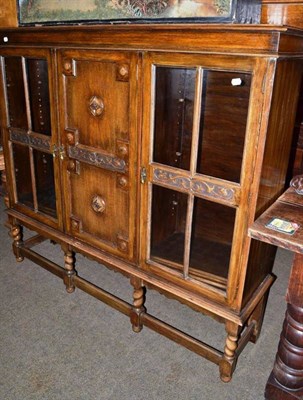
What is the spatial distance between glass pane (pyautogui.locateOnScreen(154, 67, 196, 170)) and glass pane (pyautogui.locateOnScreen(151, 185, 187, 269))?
0.15 m


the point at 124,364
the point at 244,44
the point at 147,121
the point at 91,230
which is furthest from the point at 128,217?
the point at 244,44

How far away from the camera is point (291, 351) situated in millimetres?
1436

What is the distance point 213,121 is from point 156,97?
30cm

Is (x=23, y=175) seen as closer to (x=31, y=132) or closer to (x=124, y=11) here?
(x=31, y=132)

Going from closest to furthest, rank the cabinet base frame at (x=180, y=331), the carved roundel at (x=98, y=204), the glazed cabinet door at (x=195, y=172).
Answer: the glazed cabinet door at (x=195, y=172) < the cabinet base frame at (x=180, y=331) < the carved roundel at (x=98, y=204)

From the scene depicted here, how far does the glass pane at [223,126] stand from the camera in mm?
1475

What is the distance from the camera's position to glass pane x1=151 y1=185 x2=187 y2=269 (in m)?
1.63

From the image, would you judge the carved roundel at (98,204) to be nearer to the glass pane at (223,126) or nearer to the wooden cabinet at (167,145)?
the wooden cabinet at (167,145)

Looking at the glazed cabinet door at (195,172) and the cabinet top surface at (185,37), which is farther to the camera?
the glazed cabinet door at (195,172)

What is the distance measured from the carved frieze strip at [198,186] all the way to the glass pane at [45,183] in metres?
0.75

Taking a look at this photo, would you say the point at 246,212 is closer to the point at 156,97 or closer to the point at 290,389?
the point at 156,97

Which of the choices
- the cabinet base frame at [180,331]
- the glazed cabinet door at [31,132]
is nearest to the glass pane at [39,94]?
the glazed cabinet door at [31,132]

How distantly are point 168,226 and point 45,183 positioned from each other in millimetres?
811

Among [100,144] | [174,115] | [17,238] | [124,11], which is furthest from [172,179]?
[17,238]
